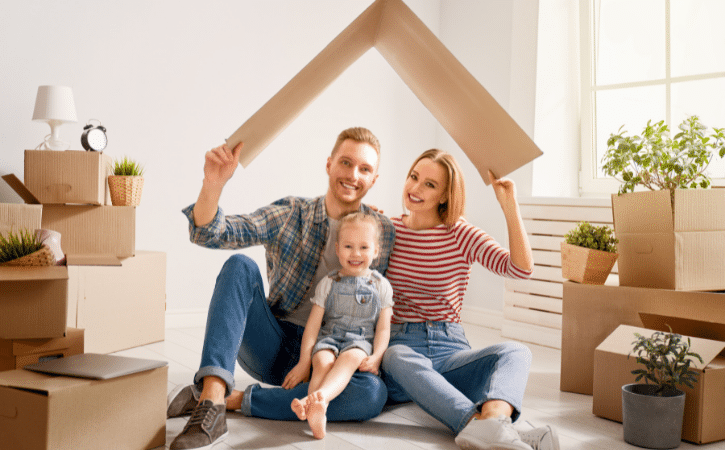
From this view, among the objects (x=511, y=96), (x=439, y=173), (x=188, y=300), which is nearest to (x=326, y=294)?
(x=439, y=173)

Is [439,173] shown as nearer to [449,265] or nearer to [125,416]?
[449,265]

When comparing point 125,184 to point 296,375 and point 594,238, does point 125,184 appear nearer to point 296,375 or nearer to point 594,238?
point 296,375

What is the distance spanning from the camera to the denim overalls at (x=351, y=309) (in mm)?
1729

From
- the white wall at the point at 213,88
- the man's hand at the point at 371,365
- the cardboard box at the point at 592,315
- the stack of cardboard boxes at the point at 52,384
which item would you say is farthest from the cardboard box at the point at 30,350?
the cardboard box at the point at 592,315

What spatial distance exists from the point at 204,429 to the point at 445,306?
72cm

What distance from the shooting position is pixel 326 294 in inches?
68.2

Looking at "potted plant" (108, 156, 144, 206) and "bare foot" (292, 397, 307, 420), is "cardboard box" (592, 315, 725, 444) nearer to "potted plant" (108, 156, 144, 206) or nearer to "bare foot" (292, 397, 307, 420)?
"bare foot" (292, 397, 307, 420)

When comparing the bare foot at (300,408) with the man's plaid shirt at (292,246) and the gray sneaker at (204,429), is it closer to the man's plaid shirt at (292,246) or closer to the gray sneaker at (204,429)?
the gray sneaker at (204,429)

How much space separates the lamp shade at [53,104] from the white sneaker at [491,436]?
6.30ft

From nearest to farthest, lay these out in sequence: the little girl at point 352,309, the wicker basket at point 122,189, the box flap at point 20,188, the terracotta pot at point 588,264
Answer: the little girl at point 352,309 < the terracotta pot at point 588,264 < the box flap at point 20,188 < the wicker basket at point 122,189

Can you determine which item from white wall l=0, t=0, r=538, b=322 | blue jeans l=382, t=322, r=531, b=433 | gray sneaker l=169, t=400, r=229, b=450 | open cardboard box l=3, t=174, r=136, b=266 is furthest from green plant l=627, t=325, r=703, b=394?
open cardboard box l=3, t=174, r=136, b=266

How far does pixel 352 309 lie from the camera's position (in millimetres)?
1735

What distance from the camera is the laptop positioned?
4.26ft

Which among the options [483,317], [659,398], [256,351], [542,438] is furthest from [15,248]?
[483,317]
